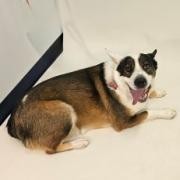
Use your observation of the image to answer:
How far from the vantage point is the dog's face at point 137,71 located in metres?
2.02

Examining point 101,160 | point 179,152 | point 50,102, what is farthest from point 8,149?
point 179,152

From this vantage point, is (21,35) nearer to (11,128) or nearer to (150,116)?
(11,128)

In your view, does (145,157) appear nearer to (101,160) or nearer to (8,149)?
(101,160)

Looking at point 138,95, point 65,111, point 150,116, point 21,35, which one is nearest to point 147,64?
point 138,95

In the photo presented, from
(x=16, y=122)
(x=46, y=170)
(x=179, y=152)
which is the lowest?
(x=179, y=152)

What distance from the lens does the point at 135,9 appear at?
2.71 meters

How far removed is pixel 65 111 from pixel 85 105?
121 millimetres

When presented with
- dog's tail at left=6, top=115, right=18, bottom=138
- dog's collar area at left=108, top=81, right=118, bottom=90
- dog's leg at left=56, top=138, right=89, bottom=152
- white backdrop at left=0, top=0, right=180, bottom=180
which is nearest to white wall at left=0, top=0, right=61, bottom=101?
white backdrop at left=0, top=0, right=180, bottom=180

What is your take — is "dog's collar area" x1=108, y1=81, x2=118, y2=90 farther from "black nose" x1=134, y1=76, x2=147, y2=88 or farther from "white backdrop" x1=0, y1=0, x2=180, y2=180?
"white backdrop" x1=0, y1=0, x2=180, y2=180

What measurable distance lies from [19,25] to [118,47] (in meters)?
0.67

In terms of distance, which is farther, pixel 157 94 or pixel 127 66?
pixel 157 94

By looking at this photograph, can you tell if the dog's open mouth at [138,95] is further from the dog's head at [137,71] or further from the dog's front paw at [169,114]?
the dog's front paw at [169,114]

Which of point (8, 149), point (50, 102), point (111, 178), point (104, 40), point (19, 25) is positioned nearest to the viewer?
point (111, 178)

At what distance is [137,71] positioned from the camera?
6.66 feet
